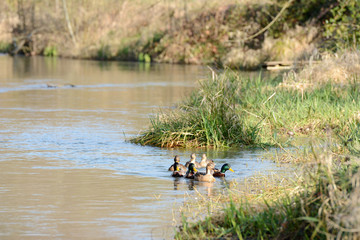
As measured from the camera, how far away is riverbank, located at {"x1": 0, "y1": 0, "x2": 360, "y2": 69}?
3809 centimetres

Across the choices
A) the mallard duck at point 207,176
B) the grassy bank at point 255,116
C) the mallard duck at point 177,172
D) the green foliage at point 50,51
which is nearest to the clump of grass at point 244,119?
the grassy bank at point 255,116

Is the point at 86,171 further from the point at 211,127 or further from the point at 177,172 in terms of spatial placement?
the point at 211,127

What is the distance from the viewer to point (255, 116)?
14.6 metres

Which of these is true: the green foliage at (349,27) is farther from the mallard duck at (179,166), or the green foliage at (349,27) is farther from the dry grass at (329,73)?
the mallard duck at (179,166)

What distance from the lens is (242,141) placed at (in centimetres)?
1351

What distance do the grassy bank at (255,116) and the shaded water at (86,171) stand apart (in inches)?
19.8

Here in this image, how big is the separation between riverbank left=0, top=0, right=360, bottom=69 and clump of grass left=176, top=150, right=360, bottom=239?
1141 inches

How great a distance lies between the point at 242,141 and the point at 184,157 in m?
1.48

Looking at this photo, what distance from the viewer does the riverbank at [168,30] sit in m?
38.1

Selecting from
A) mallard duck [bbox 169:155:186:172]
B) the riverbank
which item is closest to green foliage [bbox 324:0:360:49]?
the riverbank

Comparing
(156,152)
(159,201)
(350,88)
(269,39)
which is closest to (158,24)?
(269,39)

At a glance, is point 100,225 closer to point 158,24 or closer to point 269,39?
point 269,39

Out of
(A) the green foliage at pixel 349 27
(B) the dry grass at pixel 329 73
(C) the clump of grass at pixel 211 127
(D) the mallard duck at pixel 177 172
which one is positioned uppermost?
(A) the green foliage at pixel 349 27

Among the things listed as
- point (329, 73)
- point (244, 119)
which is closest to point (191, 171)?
point (244, 119)
